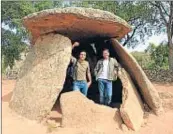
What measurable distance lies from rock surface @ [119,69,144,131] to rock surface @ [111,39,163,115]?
0.17 m

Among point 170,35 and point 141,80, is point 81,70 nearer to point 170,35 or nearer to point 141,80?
point 141,80

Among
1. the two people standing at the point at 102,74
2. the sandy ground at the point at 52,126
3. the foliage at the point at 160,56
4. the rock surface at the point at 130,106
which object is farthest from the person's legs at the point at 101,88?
the foliage at the point at 160,56

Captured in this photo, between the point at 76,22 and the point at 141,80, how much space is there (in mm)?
1982

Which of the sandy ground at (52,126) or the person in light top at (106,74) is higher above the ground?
the person in light top at (106,74)

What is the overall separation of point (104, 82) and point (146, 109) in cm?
120

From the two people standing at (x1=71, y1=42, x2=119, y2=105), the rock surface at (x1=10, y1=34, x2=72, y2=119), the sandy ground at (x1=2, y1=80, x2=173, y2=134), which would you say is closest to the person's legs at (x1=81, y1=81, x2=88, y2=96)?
the two people standing at (x1=71, y1=42, x2=119, y2=105)

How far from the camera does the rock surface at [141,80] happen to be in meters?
8.73

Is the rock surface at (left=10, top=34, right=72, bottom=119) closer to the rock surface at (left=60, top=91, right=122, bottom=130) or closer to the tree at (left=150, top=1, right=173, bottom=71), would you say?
the rock surface at (left=60, top=91, right=122, bottom=130)

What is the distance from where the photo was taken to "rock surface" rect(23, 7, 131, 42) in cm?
792

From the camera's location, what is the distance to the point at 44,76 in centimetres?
830

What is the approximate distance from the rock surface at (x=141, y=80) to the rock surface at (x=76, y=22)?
0.56 m

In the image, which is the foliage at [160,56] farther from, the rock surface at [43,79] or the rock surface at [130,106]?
the rock surface at [43,79]

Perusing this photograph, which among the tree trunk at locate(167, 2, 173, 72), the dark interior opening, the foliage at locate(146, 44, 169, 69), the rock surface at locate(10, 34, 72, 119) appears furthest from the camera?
the foliage at locate(146, 44, 169, 69)

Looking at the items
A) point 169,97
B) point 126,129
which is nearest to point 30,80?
point 126,129
